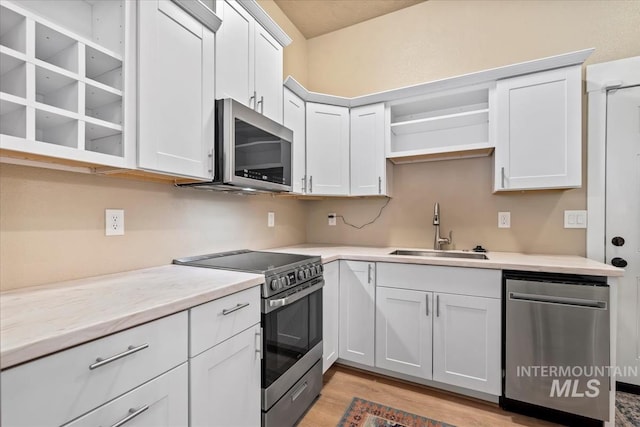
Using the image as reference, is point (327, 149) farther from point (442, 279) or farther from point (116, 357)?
point (116, 357)

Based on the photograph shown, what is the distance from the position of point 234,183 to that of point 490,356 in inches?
75.2

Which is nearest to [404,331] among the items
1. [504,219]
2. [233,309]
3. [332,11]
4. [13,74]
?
[504,219]

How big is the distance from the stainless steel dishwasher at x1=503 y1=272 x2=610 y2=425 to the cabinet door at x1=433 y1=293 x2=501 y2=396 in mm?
67

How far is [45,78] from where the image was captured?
42.3 inches

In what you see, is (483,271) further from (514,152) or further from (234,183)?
(234,183)

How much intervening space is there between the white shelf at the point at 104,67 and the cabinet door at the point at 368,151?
1841mm

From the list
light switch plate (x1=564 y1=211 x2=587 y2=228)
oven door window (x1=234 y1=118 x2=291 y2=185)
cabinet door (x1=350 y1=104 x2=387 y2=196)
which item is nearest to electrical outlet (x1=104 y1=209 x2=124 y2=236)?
oven door window (x1=234 y1=118 x2=291 y2=185)

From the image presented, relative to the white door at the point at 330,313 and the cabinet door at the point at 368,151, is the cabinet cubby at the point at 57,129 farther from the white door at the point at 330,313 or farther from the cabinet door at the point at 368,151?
the cabinet door at the point at 368,151

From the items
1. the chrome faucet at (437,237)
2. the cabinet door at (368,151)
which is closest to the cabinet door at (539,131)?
the chrome faucet at (437,237)

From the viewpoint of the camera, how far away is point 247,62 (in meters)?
1.88

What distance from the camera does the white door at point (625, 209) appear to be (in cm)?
205

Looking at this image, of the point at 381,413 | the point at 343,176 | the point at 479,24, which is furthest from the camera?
the point at 343,176

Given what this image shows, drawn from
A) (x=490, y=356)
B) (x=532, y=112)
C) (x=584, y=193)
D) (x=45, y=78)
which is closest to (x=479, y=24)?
(x=532, y=112)

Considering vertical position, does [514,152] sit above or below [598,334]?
above
